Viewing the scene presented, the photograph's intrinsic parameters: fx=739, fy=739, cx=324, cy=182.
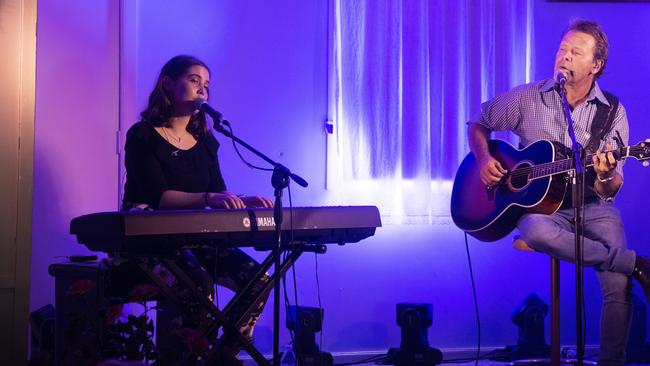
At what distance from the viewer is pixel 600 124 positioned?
3756 mm

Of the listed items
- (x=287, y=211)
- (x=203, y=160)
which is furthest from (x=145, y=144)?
(x=287, y=211)

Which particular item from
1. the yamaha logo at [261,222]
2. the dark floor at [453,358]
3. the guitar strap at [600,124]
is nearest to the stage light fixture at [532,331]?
the dark floor at [453,358]

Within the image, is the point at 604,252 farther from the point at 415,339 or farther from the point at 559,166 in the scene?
the point at 415,339

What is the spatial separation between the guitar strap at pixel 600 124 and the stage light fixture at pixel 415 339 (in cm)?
125

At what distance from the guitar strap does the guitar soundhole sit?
361mm

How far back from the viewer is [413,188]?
4.42 metres

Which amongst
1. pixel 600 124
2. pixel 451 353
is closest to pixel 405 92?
pixel 600 124

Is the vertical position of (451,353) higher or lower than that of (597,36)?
lower

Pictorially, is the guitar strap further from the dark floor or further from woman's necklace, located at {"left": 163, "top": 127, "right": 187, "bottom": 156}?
woman's necklace, located at {"left": 163, "top": 127, "right": 187, "bottom": 156}

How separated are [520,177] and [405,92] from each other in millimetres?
1054

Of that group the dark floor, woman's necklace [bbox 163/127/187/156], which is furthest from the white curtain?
woman's necklace [bbox 163/127/187/156]

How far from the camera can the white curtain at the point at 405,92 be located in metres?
4.39

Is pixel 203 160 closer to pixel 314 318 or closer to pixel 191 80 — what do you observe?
pixel 191 80

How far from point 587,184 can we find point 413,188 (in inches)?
43.4
